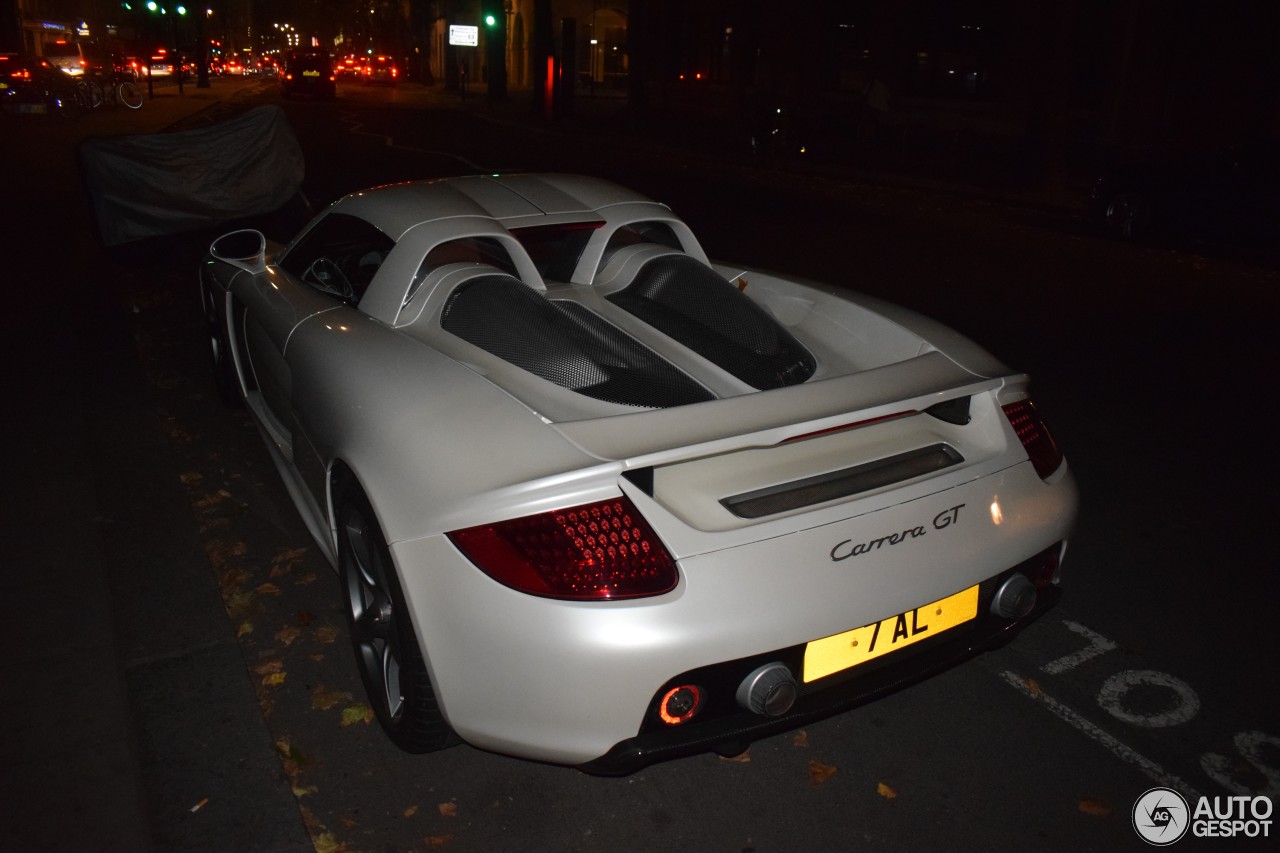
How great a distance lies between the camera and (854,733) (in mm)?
2998

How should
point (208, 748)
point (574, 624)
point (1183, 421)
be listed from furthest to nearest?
1. point (1183, 421)
2. point (208, 748)
3. point (574, 624)

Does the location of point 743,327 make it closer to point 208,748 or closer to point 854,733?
point 854,733

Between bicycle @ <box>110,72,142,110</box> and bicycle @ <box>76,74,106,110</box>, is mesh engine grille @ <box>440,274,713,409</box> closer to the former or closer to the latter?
bicycle @ <box>76,74,106,110</box>

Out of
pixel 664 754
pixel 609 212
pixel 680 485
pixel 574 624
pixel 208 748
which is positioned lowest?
pixel 208 748

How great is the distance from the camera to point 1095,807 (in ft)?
8.79

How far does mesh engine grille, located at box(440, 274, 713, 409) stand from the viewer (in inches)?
119

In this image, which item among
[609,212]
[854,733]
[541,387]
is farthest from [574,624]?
[609,212]

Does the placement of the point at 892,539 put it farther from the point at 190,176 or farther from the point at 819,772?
A: the point at 190,176

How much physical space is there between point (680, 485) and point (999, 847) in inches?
48.5

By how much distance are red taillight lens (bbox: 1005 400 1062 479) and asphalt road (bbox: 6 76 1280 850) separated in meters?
0.80

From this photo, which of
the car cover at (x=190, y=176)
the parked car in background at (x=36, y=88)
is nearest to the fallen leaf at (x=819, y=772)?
the car cover at (x=190, y=176)

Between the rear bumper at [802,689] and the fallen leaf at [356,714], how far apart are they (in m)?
0.98

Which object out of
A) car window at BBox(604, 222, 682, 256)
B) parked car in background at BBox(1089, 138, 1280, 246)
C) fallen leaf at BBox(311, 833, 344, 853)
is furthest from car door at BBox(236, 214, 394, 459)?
parked car in background at BBox(1089, 138, 1280, 246)

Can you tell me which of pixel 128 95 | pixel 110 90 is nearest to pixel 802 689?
pixel 110 90
